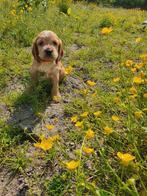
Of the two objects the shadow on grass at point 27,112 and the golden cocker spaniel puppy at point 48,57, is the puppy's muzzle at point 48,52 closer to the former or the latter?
the golden cocker spaniel puppy at point 48,57

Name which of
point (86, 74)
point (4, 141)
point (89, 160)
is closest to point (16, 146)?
point (4, 141)

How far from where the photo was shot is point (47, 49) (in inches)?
175

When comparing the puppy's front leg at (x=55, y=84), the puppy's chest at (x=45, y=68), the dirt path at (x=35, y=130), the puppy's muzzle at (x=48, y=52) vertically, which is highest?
the puppy's muzzle at (x=48, y=52)

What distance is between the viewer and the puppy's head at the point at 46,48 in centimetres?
448

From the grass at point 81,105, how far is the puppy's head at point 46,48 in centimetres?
40

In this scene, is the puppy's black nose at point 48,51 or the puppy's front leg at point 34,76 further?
the puppy's front leg at point 34,76

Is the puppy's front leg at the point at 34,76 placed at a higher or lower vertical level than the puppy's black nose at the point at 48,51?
lower

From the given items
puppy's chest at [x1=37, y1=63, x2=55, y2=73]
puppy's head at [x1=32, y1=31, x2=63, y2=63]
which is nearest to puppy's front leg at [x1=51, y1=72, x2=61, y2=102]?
puppy's chest at [x1=37, y1=63, x2=55, y2=73]

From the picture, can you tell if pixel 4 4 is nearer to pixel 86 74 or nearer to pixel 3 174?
pixel 86 74

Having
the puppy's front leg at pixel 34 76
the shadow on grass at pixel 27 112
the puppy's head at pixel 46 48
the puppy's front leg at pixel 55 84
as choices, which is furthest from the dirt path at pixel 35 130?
the puppy's head at pixel 46 48

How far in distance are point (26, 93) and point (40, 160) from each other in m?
1.38

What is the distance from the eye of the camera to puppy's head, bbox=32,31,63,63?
4477 millimetres

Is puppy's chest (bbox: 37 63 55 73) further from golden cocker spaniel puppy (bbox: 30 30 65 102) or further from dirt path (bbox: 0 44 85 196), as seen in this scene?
dirt path (bbox: 0 44 85 196)

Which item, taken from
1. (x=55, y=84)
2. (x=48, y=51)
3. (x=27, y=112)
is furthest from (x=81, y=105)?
(x=48, y=51)
